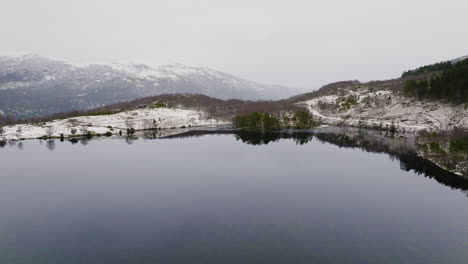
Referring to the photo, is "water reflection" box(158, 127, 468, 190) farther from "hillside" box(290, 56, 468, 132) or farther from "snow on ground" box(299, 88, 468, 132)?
"hillside" box(290, 56, 468, 132)

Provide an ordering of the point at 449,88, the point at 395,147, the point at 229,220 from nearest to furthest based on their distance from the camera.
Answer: the point at 229,220, the point at 395,147, the point at 449,88

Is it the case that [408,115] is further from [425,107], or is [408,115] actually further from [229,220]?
[229,220]

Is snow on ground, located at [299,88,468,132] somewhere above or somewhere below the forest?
below

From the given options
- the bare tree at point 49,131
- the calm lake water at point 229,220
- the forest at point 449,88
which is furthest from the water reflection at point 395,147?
the bare tree at point 49,131

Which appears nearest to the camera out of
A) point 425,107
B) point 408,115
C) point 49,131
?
point 425,107

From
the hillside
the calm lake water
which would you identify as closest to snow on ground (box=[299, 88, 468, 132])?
the hillside

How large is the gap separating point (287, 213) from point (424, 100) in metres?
153

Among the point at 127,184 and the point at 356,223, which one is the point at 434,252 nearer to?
the point at 356,223

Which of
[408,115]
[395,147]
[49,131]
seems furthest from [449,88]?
[49,131]

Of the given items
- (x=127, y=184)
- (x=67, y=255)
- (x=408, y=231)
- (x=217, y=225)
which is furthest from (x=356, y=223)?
(x=127, y=184)

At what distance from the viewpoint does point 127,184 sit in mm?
68875

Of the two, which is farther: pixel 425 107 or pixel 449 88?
pixel 425 107

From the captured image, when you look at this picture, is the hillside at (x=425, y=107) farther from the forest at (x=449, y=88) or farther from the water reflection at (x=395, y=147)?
the water reflection at (x=395, y=147)

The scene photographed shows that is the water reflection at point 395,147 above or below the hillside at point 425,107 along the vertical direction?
below
